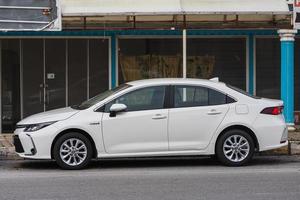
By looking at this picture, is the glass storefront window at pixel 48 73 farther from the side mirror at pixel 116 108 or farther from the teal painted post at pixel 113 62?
the side mirror at pixel 116 108

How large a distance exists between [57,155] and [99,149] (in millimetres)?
727

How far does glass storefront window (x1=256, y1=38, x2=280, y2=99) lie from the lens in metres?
17.2

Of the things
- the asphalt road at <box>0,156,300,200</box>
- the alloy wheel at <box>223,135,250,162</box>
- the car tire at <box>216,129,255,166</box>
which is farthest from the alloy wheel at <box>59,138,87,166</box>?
the alloy wheel at <box>223,135,250,162</box>

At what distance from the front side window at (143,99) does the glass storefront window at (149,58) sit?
5.93 m

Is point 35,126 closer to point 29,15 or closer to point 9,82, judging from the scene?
point 29,15

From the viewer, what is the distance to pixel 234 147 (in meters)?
11.1

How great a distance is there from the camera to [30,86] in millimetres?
16781

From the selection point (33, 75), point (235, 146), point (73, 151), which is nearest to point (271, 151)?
point (235, 146)

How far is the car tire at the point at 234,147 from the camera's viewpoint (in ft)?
36.4

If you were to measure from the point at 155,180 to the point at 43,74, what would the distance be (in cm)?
785

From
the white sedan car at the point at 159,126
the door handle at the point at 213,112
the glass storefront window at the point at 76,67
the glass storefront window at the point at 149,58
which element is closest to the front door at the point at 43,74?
the glass storefront window at the point at 76,67

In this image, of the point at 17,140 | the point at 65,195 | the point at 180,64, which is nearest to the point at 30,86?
the point at 180,64

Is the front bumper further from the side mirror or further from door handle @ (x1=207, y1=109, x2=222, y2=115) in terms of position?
door handle @ (x1=207, y1=109, x2=222, y2=115)

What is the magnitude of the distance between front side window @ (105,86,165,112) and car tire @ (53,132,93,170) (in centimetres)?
71
